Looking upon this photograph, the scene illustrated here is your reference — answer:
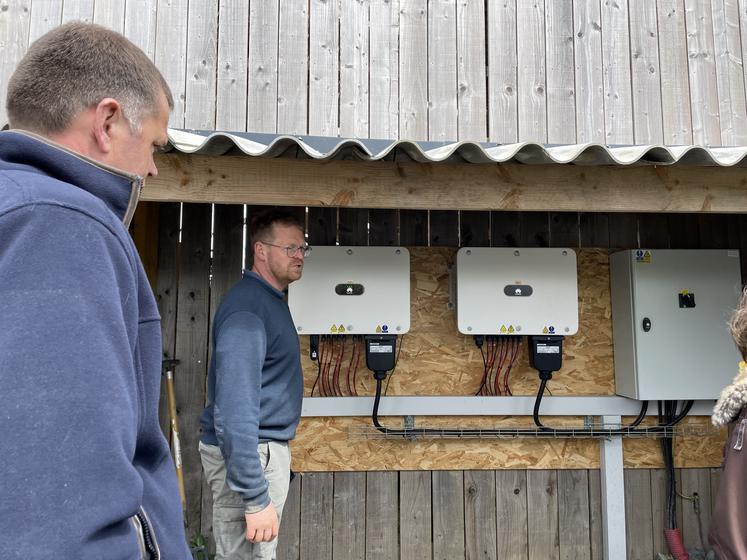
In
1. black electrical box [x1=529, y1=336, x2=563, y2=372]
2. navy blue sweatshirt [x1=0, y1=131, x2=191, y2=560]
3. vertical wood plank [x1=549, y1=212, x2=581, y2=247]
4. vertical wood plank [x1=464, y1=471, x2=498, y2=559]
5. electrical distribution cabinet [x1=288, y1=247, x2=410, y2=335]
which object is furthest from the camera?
vertical wood plank [x1=549, y1=212, x2=581, y2=247]

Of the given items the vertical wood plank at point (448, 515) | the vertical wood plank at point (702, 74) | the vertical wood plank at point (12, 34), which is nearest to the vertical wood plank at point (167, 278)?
the vertical wood plank at point (12, 34)

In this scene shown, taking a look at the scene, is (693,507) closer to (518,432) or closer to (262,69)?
(518,432)

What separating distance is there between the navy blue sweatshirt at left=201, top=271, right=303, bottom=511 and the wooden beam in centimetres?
42

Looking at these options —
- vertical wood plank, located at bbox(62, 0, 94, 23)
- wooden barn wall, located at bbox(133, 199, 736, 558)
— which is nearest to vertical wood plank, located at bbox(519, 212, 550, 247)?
wooden barn wall, located at bbox(133, 199, 736, 558)

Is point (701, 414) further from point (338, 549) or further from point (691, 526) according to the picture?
point (338, 549)

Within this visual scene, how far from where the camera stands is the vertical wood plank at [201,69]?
10.0 ft

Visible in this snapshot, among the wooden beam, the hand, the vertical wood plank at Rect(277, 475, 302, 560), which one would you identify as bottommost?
the vertical wood plank at Rect(277, 475, 302, 560)

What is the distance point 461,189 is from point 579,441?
5.86ft

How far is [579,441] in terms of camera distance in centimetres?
321

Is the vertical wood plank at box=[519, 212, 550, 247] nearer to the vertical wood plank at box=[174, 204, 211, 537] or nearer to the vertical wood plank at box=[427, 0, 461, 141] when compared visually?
the vertical wood plank at box=[427, 0, 461, 141]

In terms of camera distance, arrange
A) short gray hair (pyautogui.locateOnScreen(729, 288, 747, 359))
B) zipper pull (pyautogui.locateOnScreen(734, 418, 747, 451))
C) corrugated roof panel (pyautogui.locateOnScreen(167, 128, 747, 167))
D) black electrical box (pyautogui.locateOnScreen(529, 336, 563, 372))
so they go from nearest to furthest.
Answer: zipper pull (pyautogui.locateOnScreen(734, 418, 747, 451)) → short gray hair (pyautogui.locateOnScreen(729, 288, 747, 359)) → corrugated roof panel (pyautogui.locateOnScreen(167, 128, 747, 167)) → black electrical box (pyautogui.locateOnScreen(529, 336, 563, 372))

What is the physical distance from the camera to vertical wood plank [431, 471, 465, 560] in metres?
3.13

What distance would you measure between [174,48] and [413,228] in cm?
159

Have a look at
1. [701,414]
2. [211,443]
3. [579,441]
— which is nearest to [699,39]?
[701,414]
